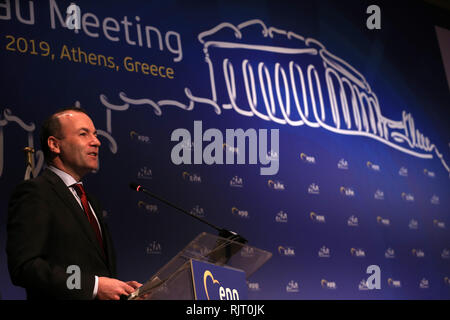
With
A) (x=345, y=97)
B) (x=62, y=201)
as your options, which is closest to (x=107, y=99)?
(x=62, y=201)

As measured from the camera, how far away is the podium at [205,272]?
206 centimetres

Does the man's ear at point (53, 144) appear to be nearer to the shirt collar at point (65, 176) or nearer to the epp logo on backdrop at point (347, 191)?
the shirt collar at point (65, 176)

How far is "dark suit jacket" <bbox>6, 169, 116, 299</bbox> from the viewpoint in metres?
2.37

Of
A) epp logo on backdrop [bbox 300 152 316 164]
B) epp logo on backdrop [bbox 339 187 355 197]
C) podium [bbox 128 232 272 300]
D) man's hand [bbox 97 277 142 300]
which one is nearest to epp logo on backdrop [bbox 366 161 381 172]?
epp logo on backdrop [bbox 339 187 355 197]

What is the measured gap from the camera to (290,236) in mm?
5293

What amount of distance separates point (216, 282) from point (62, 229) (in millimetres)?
807

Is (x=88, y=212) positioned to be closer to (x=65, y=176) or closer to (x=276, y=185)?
(x=65, y=176)

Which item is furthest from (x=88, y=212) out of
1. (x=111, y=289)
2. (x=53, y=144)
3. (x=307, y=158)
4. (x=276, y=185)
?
(x=307, y=158)

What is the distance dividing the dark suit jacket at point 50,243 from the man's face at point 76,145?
0.44 ft

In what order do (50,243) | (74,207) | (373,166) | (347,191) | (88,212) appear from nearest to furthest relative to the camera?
(50,243) < (74,207) < (88,212) < (347,191) < (373,166)

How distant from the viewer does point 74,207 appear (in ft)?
8.91

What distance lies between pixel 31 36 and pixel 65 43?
0.24 metres

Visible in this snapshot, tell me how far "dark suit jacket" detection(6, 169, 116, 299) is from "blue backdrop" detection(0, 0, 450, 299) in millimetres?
1326

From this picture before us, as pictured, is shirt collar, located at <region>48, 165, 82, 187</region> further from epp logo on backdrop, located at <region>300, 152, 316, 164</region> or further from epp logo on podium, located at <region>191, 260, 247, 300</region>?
epp logo on backdrop, located at <region>300, 152, 316, 164</region>
